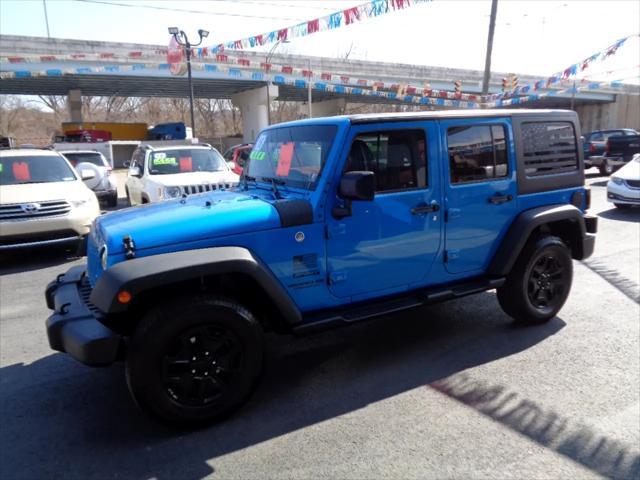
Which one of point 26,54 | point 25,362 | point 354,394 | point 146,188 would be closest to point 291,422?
point 354,394

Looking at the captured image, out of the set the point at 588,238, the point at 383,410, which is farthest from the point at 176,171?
the point at 383,410

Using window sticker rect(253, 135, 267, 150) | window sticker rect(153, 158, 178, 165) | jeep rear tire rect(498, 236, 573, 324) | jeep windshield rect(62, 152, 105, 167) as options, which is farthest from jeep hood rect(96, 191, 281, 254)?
jeep windshield rect(62, 152, 105, 167)

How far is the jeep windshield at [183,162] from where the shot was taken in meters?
9.85

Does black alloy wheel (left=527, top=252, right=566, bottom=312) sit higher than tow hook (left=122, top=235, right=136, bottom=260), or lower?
lower

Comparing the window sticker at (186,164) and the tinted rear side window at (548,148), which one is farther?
the window sticker at (186,164)

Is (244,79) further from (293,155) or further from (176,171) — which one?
(293,155)

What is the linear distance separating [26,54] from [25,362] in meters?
27.2

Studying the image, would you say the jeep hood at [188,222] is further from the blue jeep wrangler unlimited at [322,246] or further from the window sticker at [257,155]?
the window sticker at [257,155]

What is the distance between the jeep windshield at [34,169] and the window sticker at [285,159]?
5.88 m

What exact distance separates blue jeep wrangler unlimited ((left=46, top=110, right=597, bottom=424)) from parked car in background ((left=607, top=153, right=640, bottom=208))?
6846 millimetres

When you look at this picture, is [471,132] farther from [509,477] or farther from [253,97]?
[253,97]

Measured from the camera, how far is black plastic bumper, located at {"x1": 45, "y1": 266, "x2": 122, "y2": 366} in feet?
9.14

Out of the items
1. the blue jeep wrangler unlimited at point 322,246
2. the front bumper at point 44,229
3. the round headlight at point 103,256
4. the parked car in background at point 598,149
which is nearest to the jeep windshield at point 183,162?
the front bumper at point 44,229

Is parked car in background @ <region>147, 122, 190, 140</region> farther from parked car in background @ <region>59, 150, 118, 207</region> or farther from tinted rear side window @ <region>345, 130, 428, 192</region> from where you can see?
tinted rear side window @ <region>345, 130, 428, 192</region>
